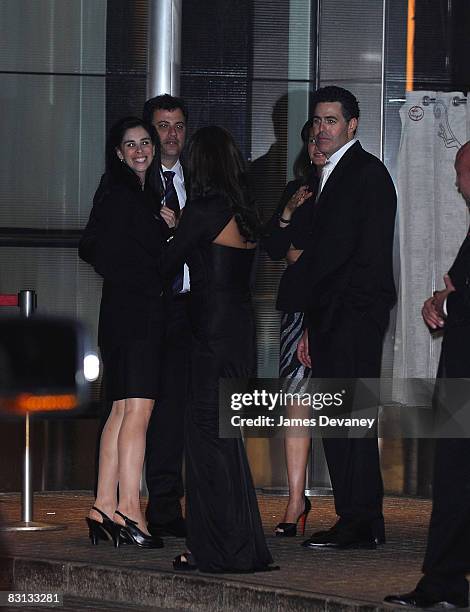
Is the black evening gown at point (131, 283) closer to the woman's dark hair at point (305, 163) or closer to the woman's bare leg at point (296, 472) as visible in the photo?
the woman's bare leg at point (296, 472)

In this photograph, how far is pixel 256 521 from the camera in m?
5.11

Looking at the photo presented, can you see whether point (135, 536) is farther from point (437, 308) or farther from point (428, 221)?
point (428, 221)

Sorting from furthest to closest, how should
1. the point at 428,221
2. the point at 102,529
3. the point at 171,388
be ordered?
the point at 428,221 < the point at 171,388 < the point at 102,529

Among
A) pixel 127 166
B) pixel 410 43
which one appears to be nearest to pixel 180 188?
pixel 127 166

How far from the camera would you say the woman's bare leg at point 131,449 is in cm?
574

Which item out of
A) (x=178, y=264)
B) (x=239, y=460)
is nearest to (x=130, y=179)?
(x=178, y=264)

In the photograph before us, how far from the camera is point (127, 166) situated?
590 centimetres

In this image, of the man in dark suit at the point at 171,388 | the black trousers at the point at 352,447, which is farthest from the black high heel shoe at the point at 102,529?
the black trousers at the point at 352,447

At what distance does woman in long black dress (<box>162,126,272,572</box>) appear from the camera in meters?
5.05

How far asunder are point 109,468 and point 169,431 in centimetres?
52

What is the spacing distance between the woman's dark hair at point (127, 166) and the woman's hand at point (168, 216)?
0.11 ft

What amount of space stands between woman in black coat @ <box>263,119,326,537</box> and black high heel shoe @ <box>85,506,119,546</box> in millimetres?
801

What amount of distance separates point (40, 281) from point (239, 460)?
3.66m

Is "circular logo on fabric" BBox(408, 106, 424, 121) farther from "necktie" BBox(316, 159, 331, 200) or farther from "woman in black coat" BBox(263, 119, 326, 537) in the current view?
"necktie" BBox(316, 159, 331, 200)
